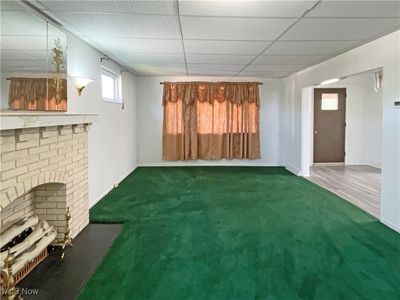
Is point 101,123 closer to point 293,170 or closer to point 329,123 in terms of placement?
point 293,170

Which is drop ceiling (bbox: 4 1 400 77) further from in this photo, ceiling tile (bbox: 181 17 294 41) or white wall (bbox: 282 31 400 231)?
white wall (bbox: 282 31 400 231)

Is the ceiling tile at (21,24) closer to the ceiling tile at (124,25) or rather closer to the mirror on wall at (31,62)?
the mirror on wall at (31,62)

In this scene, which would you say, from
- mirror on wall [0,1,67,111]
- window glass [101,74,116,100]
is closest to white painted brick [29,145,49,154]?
mirror on wall [0,1,67,111]

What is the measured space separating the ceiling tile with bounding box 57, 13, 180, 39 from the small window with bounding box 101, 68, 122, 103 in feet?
6.69

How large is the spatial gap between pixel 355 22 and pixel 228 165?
5351 millimetres

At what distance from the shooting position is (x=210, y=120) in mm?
8031

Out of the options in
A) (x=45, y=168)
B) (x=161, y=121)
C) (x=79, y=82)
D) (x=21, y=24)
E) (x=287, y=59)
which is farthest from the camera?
(x=161, y=121)

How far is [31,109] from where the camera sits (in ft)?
8.86

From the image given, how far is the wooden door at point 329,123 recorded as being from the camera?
28.0 ft

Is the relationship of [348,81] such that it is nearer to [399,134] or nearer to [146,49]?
[399,134]

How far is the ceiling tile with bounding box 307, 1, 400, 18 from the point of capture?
8.63 ft

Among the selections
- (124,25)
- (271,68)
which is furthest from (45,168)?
(271,68)

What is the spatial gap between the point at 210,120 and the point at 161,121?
1.20 meters

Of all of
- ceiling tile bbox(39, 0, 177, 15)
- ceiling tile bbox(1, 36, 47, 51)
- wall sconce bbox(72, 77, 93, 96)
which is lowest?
wall sconce bbox(72, 77, 93, 96)
